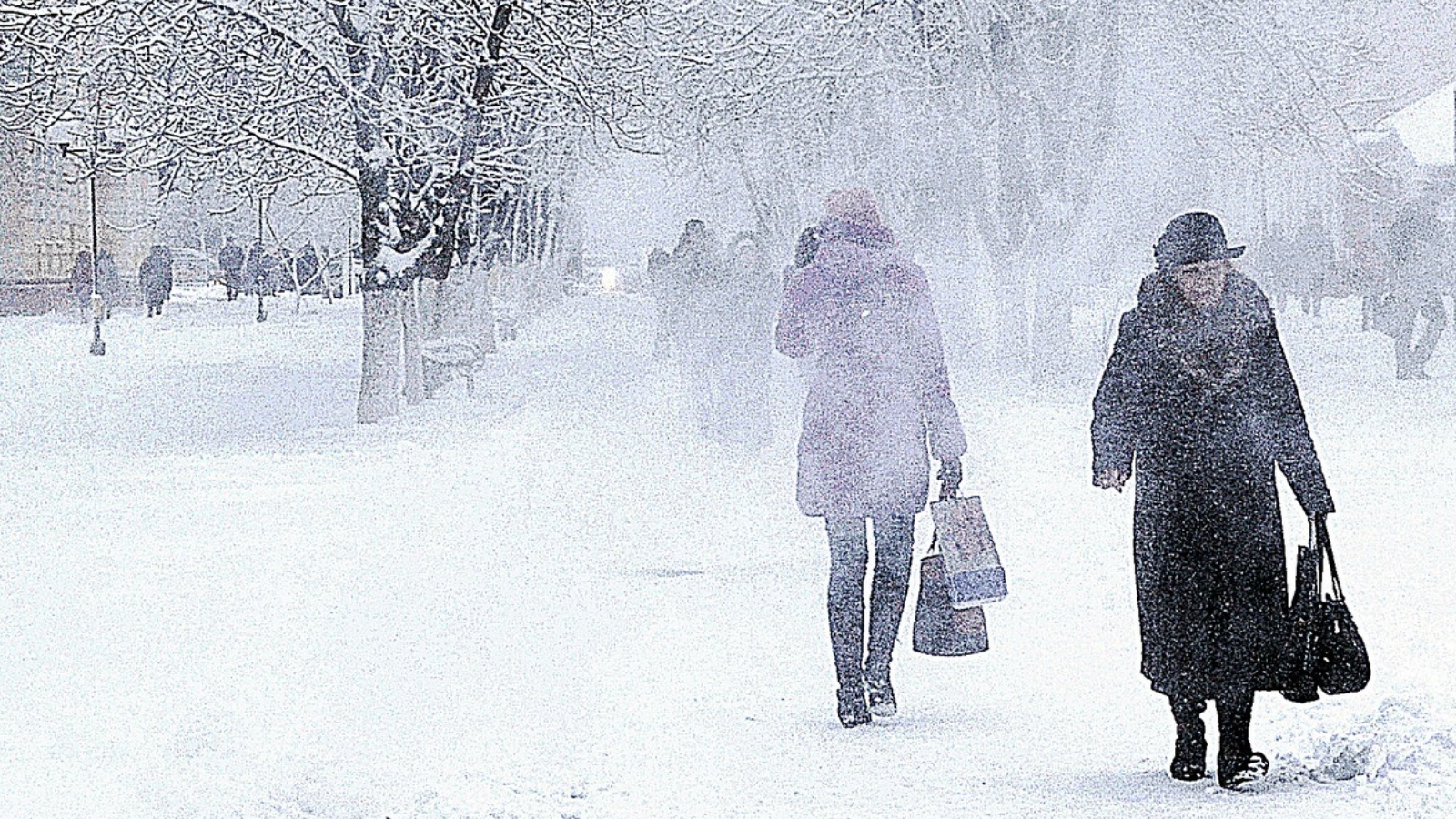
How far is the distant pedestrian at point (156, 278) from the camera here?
4538cm

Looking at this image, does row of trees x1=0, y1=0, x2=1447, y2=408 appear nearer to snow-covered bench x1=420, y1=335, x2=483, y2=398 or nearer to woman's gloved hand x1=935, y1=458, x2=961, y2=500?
snow-covered bench x1=420, y1=335, x2=483, y2=398

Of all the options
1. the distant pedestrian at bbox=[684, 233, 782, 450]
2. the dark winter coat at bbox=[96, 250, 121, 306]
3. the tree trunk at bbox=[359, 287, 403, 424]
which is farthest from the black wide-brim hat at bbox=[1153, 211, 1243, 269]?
the dark winter coat at bbox=[96, 250, 121, 306]

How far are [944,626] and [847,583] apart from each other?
1.18 feet

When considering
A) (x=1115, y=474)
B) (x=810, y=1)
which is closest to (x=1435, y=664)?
(x=1115, y=474)

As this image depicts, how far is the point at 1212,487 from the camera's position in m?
5.82

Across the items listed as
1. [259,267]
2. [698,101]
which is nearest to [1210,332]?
[698,101]

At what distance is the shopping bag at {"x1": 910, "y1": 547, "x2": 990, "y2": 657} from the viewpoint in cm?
701

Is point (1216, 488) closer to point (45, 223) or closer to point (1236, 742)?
point (1236, 742)

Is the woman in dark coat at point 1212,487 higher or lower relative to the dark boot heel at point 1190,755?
higher

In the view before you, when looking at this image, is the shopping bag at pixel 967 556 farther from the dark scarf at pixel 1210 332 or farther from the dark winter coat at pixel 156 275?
the dark winter coat at pixel 156 275

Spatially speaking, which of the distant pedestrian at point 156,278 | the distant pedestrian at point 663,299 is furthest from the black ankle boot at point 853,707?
the distant pedestrian at point 156,278

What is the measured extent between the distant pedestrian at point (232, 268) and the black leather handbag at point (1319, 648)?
167 ft

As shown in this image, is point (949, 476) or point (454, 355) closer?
point (949, 476)

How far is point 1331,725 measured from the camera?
627 centimetres
